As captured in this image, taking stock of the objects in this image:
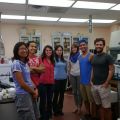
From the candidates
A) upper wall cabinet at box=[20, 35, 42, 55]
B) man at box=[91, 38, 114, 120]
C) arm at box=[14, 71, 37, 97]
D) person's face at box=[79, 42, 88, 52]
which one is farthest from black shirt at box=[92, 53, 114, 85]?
upper wall cabinet at box=[20, 35, 42, 55]

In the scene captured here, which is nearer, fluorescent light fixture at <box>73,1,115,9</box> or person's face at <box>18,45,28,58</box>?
person's face at <box>18,45,28,58</box>

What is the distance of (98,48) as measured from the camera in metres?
3.23

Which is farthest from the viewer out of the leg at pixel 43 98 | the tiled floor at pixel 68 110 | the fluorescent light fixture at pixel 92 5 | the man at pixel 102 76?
the fluorescent light fixture at pixel 92 5

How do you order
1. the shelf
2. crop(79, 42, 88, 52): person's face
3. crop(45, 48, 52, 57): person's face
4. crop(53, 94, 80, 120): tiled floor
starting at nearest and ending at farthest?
1. the shelf
2. crop(45, 48, 52, 57): person's face
3. crop(79, 42, 88, 52): person's face
4. crop(53, 94, 80, 120): tiled floor

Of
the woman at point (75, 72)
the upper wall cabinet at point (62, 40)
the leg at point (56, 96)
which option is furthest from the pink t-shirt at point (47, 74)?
the upper wall cabinet at point (62, 40)

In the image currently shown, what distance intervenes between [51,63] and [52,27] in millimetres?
4441

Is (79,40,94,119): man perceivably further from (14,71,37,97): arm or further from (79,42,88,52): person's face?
(14,71,37,97): arm

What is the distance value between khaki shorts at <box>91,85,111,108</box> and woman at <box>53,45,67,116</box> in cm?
96

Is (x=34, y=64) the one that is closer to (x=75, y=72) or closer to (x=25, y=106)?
(x=25, y=106)

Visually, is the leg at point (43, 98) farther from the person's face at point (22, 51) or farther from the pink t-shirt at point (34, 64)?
the person's face at point (22, 51)

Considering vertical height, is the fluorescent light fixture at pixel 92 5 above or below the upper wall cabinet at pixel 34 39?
above

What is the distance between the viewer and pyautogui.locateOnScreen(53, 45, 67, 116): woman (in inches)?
161

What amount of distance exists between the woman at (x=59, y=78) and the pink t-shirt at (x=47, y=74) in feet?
1.37

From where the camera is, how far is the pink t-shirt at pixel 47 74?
3.51 metres
